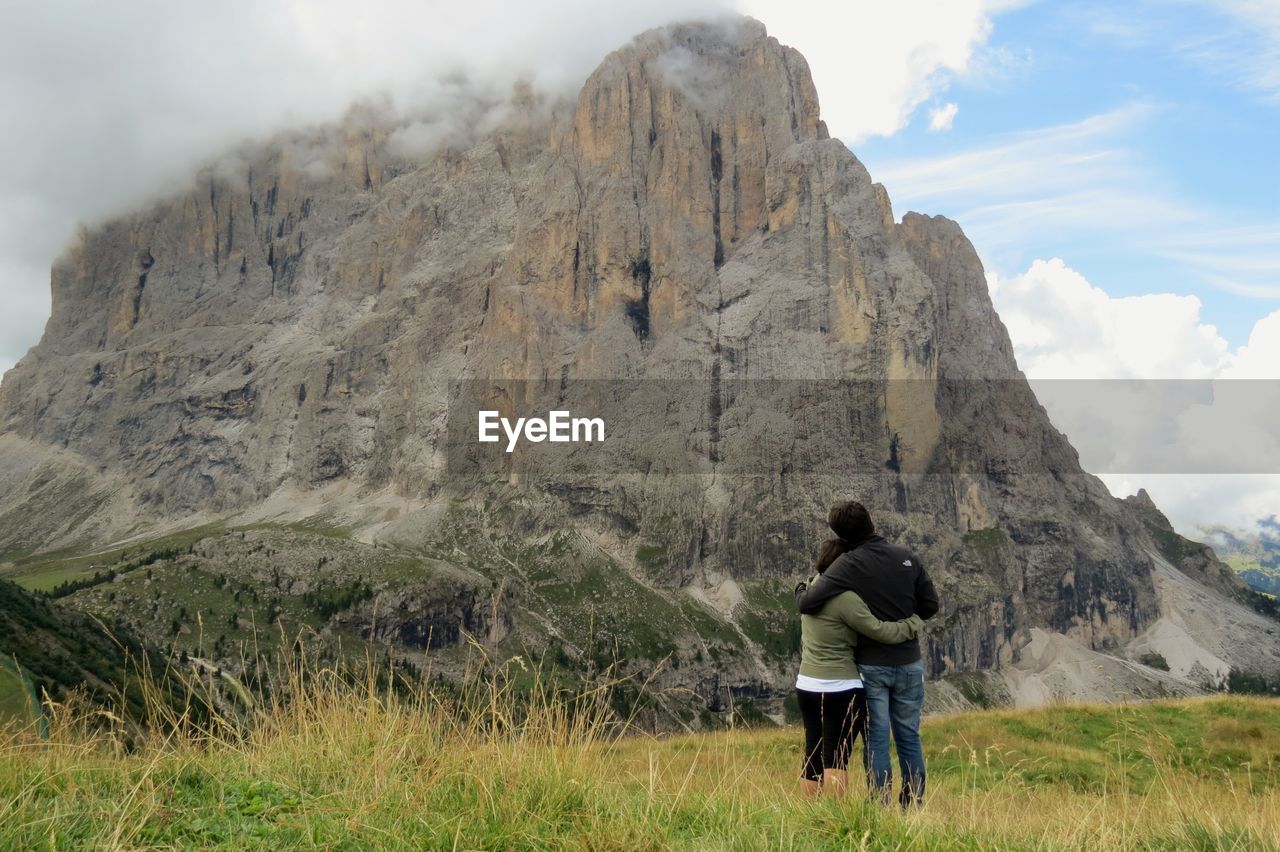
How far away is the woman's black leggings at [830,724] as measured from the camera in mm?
7828

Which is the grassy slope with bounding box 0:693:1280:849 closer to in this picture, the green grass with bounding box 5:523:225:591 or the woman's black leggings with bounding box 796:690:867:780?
the woman's black leggings with bounding box 796:690:867:780

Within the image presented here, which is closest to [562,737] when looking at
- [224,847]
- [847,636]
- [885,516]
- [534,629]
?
[224,847]

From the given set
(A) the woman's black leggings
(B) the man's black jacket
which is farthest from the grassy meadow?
(B) the man's black jacket

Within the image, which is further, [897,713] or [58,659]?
[58,659]

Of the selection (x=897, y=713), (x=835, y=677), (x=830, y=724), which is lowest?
(x=830, y=724)

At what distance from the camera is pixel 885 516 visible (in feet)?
646

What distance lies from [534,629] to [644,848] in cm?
16416

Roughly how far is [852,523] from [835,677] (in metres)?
1.49

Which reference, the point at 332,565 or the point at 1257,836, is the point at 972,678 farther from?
the point at 1257,836

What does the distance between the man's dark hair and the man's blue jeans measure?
1249 millimetres

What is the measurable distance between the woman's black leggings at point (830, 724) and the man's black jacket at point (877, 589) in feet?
1.40

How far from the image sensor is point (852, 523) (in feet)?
26.8

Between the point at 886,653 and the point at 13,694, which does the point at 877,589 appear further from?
the point at 13,694

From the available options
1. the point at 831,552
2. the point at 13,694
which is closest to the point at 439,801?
the point at 831,552
